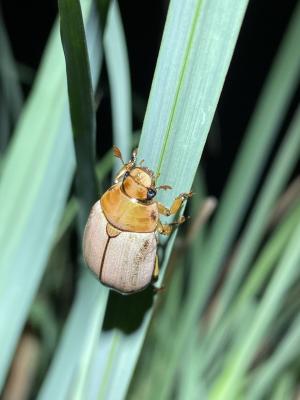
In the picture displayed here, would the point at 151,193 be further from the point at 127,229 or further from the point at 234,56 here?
the point at 234,56

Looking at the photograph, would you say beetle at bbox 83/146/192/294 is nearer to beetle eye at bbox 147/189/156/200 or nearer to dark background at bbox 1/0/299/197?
beetle eye at bbox 147/189/156/200

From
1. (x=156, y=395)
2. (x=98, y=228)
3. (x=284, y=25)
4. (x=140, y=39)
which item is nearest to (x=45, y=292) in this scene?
(x=156, y=395)

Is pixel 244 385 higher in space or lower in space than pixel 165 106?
lower

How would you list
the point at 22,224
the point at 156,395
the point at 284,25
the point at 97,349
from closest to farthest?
the point at 97,349
the point at 22,224
the point at 156,395
the point at 284,25

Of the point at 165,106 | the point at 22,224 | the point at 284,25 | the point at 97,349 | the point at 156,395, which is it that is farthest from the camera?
the point at 284,25

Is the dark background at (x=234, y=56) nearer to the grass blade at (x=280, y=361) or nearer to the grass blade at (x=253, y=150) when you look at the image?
the grass blade at (x=253, y=150)

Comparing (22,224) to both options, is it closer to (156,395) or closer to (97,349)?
(97,349)

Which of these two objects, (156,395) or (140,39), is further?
(140,39)

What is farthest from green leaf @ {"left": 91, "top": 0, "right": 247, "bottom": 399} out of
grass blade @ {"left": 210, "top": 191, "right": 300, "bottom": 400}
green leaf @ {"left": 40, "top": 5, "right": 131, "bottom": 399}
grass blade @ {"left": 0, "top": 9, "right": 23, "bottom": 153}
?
grass blade @ {"left": 0, "top": 9, "right": 23, "bottom": 153}
